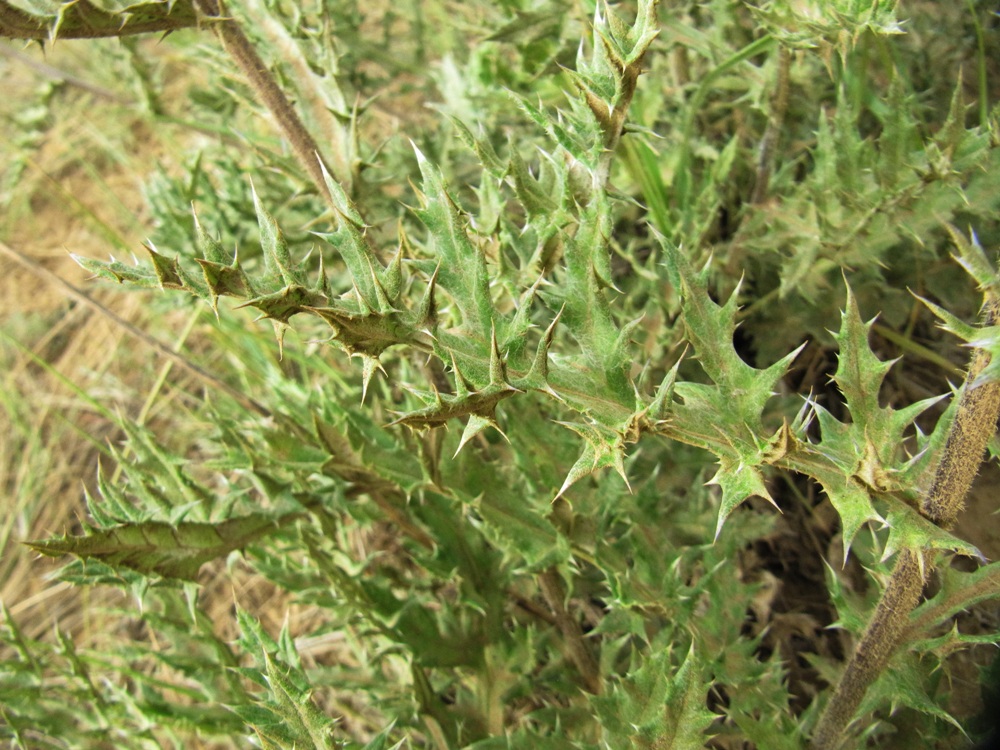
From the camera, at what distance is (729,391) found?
1.27m

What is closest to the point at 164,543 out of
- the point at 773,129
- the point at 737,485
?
the point at 737,485

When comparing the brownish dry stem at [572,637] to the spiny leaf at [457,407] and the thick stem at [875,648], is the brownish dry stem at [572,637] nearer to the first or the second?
the thick stem at [875,648]

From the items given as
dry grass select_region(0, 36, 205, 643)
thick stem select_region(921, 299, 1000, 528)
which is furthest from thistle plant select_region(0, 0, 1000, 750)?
dry grass select_region(0, 36, 205, 643)

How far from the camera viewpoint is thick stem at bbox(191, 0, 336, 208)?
1.55 meters

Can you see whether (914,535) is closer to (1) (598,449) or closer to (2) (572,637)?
(1) (598,449)

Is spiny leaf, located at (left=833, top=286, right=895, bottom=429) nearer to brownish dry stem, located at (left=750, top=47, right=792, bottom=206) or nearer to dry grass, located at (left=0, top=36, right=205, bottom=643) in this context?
brownish dry stem, located at (left=750, top=47, right=792, bottom=206)

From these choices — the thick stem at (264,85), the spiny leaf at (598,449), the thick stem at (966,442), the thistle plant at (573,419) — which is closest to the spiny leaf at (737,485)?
the thistle plant at (573,419)

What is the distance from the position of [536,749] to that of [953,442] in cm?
102

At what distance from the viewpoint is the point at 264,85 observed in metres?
1.60

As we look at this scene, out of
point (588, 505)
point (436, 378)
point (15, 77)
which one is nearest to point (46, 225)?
point (15, 77)

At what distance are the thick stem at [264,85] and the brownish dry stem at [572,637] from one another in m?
0.99

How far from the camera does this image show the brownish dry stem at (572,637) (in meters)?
1.87

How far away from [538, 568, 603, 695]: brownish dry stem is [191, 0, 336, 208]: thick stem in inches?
38.8

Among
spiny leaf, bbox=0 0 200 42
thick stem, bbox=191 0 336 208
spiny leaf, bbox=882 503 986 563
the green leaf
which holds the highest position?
spiny leaf, bbox=0 0 200 42
